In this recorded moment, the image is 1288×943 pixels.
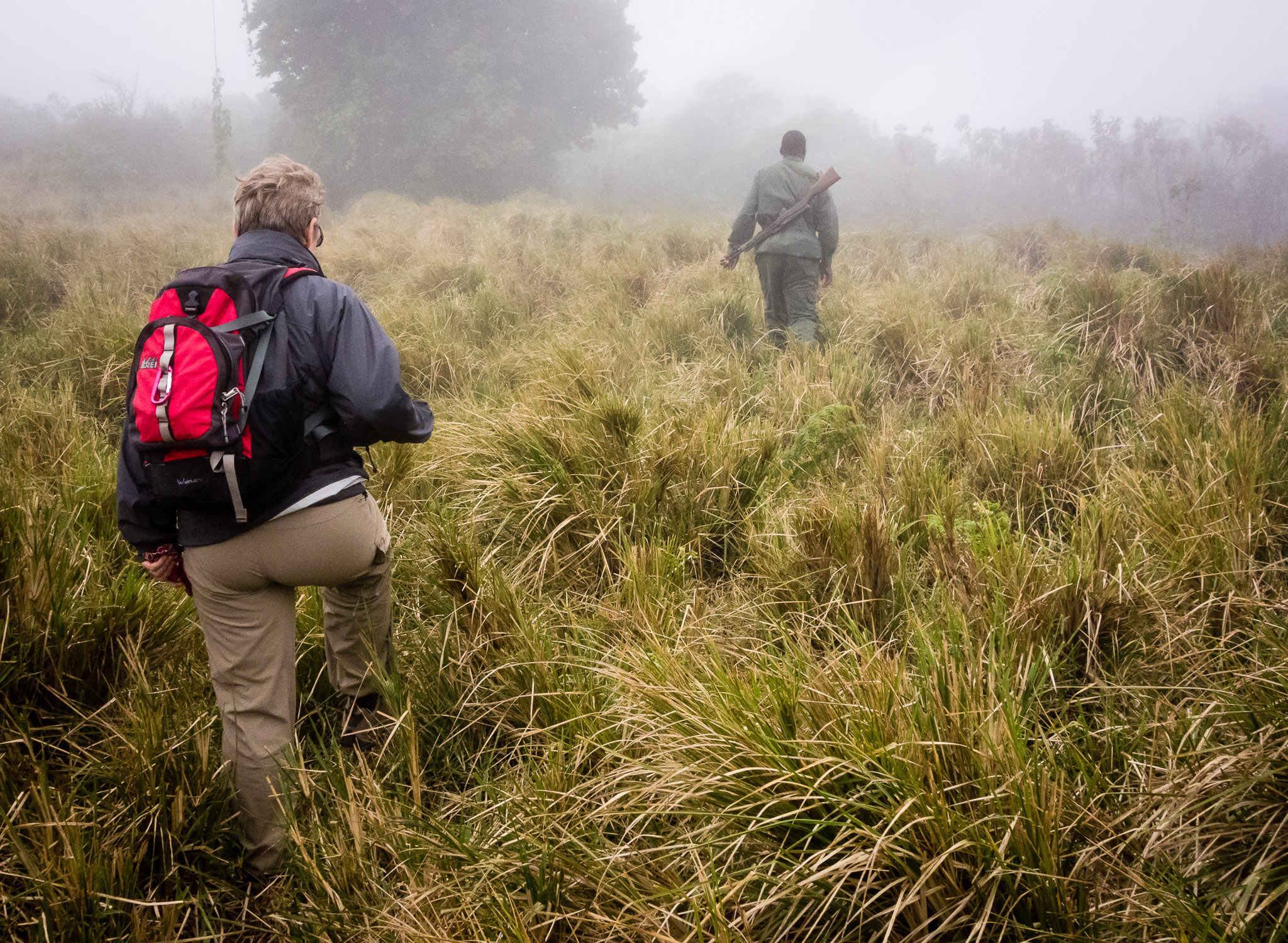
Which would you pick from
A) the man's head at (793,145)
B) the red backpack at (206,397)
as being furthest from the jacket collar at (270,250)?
the man's head at (793,145)

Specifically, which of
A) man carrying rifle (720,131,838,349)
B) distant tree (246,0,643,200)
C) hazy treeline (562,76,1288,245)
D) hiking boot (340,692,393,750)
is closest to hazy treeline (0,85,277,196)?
distant tree (246,0,643,200)

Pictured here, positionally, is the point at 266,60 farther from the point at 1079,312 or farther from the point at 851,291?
the point at 1079,312

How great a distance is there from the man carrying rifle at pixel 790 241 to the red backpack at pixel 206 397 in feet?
17.6

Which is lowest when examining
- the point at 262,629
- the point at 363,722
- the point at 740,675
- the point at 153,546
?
the point at 363,722

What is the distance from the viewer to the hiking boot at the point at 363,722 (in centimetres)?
230

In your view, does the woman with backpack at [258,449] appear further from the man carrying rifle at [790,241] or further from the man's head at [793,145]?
the man's head at [793,145]

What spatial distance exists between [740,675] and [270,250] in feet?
6.11

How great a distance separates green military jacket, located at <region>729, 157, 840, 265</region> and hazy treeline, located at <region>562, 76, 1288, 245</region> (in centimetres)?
398

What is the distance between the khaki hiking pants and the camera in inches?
73.5

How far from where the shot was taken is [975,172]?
22.7 m

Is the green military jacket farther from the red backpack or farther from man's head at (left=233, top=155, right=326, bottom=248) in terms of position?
the red backpack

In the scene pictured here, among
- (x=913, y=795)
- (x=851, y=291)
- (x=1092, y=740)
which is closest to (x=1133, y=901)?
(x=913, y=795)

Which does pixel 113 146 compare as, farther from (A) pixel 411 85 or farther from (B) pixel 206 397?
(B) pixel 206 397

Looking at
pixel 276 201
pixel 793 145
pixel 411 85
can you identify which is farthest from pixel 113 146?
pixel 276 201
